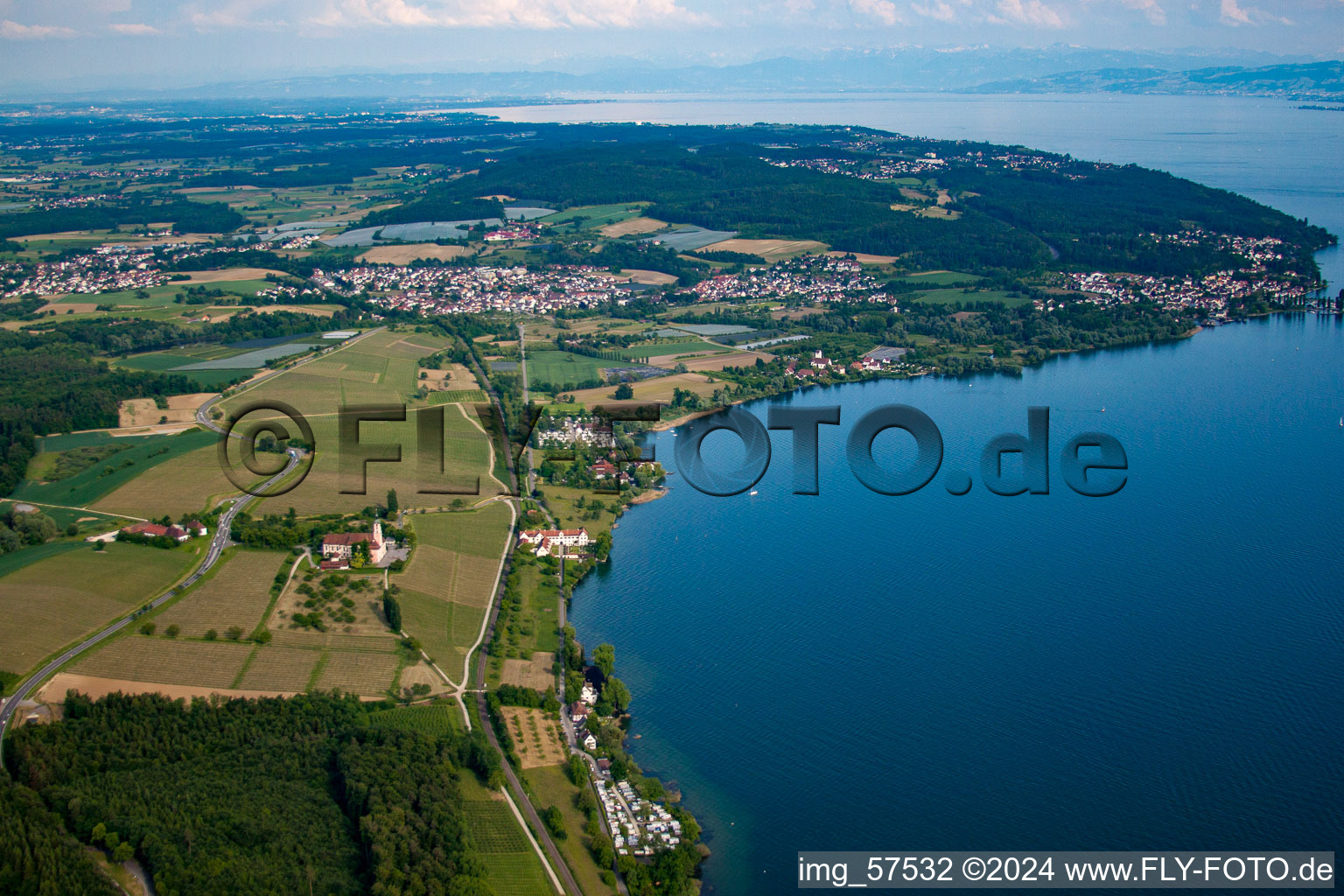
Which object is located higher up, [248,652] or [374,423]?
[374,423]

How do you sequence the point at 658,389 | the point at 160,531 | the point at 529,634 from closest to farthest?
the point at 529,634 < the point at 160,531 < the point at 658,389

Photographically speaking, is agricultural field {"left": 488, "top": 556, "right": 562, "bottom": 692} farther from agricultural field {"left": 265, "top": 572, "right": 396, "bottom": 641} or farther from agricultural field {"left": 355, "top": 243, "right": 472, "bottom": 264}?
agricultural field {"left": 355, "top": 243, "right": 472, "bottom": 264}

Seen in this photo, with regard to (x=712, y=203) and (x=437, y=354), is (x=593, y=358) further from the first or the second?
(x=712, y=203)

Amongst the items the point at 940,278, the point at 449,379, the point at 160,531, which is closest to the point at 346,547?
the point at 160,531

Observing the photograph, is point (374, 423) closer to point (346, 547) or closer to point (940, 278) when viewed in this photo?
point (346, 547)

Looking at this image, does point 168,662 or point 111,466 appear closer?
point 168,662

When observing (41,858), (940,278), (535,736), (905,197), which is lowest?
(535,736)
